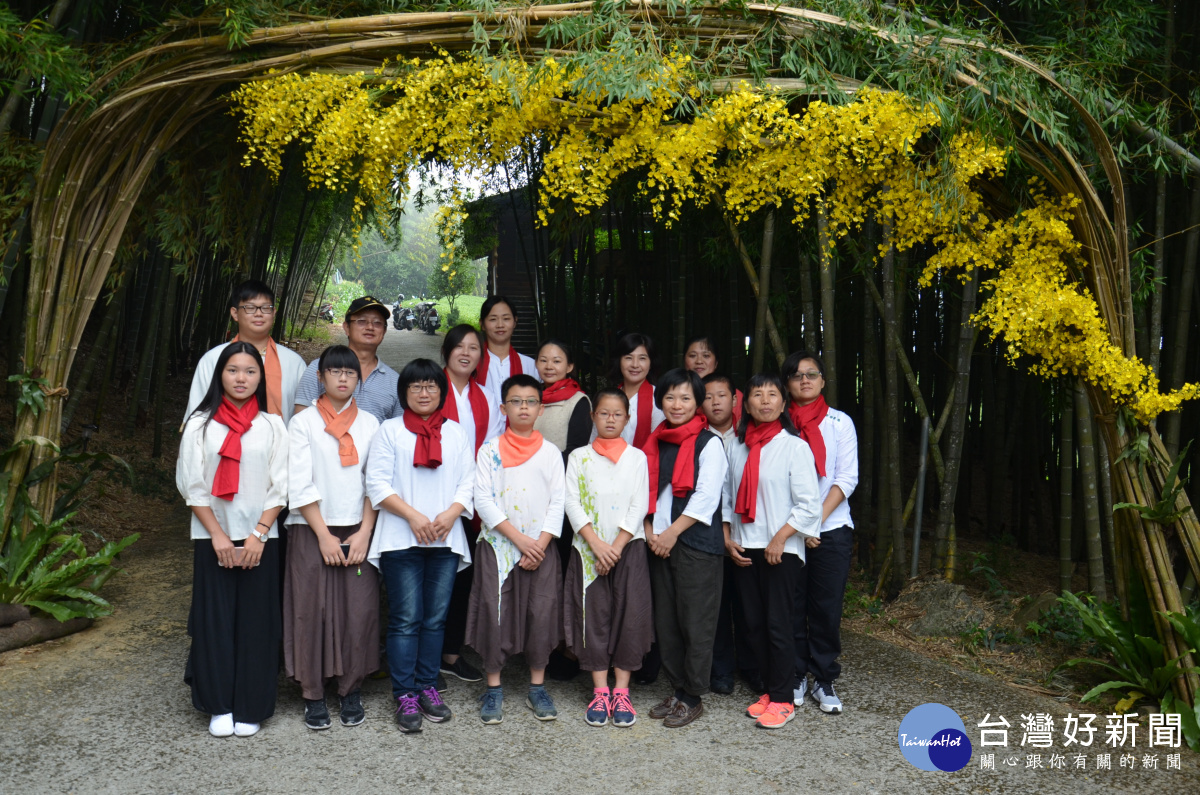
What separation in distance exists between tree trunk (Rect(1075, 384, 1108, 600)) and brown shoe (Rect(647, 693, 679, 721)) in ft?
6.00

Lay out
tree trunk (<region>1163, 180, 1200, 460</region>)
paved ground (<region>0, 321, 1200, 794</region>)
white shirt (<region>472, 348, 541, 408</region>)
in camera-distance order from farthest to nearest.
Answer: tree trunk (<region>1163, 180, 1200, 460</region>)
white shirt (<region>472, 348, 541, 408</region>)
paved ground (<region>0, 321, 1200, 794</region>)

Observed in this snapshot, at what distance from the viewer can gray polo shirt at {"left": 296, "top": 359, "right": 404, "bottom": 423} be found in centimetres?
285

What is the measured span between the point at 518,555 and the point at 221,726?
3.26 ft

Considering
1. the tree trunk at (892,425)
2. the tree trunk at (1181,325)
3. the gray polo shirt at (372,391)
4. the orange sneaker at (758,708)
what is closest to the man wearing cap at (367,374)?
the gray polo shirt at (372,391)

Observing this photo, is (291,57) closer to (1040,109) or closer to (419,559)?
(419,559)

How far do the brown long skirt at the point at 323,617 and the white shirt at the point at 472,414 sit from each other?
55cm

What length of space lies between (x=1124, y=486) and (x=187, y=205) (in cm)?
372

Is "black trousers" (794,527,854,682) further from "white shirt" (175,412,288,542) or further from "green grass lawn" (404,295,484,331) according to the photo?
"green grass lawn" (404,295,484,331)

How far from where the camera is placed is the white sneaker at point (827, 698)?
2766 mm

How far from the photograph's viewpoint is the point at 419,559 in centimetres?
265

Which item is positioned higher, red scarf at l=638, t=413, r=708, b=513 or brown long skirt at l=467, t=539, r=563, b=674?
red scarf at l=638, t=413, r=708, b=513

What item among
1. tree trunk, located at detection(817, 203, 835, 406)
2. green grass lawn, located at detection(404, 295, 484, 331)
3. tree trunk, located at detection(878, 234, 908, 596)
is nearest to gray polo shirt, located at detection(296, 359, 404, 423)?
tree trunk, located at detection(817, 203, 835, 406)

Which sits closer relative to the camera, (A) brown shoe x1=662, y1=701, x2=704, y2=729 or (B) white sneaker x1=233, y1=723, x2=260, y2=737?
(B) white sneaker x1=233, y1=723, x2=260, y2=737

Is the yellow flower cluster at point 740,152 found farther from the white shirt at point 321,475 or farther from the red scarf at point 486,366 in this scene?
the white shirt at point 321,475
